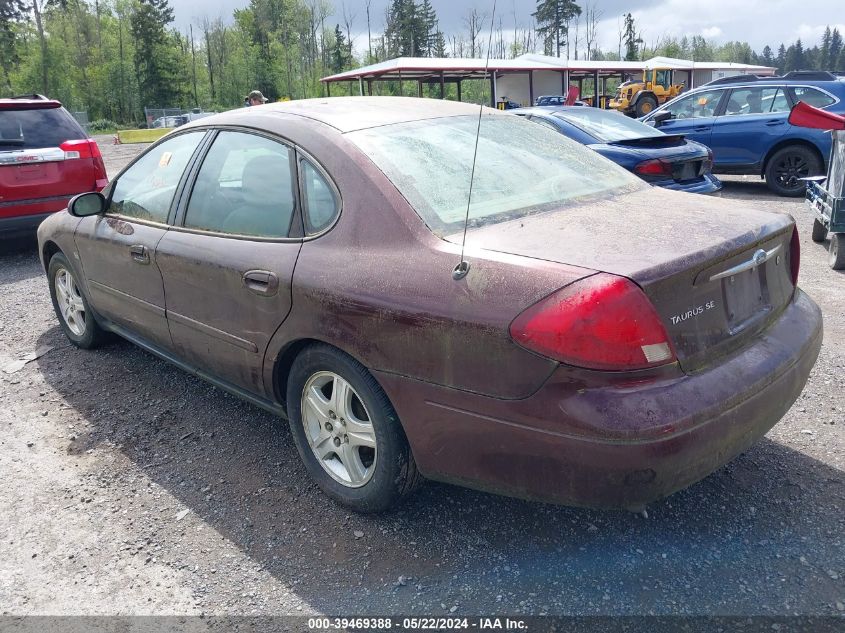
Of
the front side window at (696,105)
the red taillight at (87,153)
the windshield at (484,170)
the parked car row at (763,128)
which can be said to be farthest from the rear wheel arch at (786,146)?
the red taillight at (87,153)

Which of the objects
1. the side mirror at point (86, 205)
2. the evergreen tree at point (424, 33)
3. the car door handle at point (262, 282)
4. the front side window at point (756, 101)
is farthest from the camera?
the evergreen tree at point (424, 33)

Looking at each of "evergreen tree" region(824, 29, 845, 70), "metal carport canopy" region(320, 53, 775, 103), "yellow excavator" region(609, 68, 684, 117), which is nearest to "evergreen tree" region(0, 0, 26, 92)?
"metal carport canopy" region(320, 53, 775, 103)

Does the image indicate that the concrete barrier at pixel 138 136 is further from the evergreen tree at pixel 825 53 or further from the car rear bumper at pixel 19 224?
the evergreen tree at pixel 825 53

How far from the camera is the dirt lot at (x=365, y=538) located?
2424mm

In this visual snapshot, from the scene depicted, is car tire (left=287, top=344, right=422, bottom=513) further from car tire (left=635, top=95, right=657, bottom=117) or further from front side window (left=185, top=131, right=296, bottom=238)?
car tire (left=635, top=95, right=657, bottom=117)

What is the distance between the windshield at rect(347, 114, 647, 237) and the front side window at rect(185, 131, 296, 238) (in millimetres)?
404

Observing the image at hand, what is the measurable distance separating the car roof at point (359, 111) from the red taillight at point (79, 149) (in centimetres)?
508

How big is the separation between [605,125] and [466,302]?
6986 mm

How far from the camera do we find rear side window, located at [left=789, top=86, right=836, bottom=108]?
10.0 meters

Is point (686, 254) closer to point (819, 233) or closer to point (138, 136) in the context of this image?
point (819, 233)

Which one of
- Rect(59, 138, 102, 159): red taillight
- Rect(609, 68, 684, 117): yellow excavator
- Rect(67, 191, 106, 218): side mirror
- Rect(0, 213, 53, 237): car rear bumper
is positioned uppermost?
Rect(609, 68, 684, 117): yellow excavator

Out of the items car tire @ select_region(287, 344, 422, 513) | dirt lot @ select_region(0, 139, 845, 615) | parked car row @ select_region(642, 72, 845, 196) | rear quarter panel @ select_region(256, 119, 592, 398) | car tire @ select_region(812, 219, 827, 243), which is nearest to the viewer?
rear quarter panel @ select_region(256, 119, 592, 398)

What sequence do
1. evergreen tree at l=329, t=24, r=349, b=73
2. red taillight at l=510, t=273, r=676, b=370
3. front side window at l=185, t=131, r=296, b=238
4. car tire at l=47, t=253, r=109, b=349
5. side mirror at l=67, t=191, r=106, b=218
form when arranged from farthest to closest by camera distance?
evergreen tree at l=329, t=24, r=349, b=73
car tire at l=47, t=253, r=109, b=349
side mirror at l=67, t=191, r=106, b=218
front side window at l=185, t=131, r=296, b=238
red taillight at l=510, t=273, r=676, b=370

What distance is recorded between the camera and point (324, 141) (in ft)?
9.55
